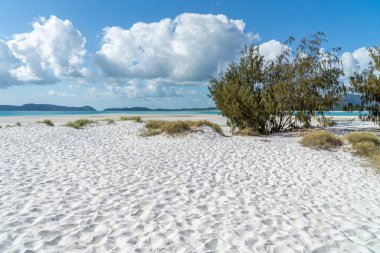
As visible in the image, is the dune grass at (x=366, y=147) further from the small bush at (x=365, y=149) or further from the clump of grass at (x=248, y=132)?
the clump of grass at (x=248, y=132)

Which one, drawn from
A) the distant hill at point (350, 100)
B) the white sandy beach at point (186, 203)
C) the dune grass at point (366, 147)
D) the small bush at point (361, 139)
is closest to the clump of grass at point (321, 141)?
the small bush at point (361, 139)

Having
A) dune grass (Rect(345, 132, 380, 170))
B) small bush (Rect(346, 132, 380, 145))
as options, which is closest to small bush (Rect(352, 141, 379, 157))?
dune grass (Rect(345, 132, 380, 170))

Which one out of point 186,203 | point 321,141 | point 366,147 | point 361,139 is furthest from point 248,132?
point 186,203

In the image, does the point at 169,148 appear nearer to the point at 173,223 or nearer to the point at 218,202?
the point at 218,202

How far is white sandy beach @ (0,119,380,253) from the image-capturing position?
382 cm

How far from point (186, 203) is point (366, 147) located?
836 cm

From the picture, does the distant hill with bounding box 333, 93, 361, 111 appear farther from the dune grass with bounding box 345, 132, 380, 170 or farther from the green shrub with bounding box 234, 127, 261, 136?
the green shrub with bounding box 234, 127, 261, 136

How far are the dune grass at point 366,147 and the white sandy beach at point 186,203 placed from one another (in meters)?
0.56

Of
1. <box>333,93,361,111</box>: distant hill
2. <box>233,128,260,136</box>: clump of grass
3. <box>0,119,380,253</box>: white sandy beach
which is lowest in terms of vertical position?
<box>0,119,380,253</box>: white sandy beach

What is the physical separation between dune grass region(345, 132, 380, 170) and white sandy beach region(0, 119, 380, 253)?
1.83 feet

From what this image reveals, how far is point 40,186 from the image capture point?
606 cm

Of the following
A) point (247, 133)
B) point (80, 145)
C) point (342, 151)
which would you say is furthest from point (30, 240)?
point (247, 133)

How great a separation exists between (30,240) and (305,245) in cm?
370

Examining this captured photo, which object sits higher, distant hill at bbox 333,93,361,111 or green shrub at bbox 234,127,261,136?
distant hill at bbox 333,93,361,111
